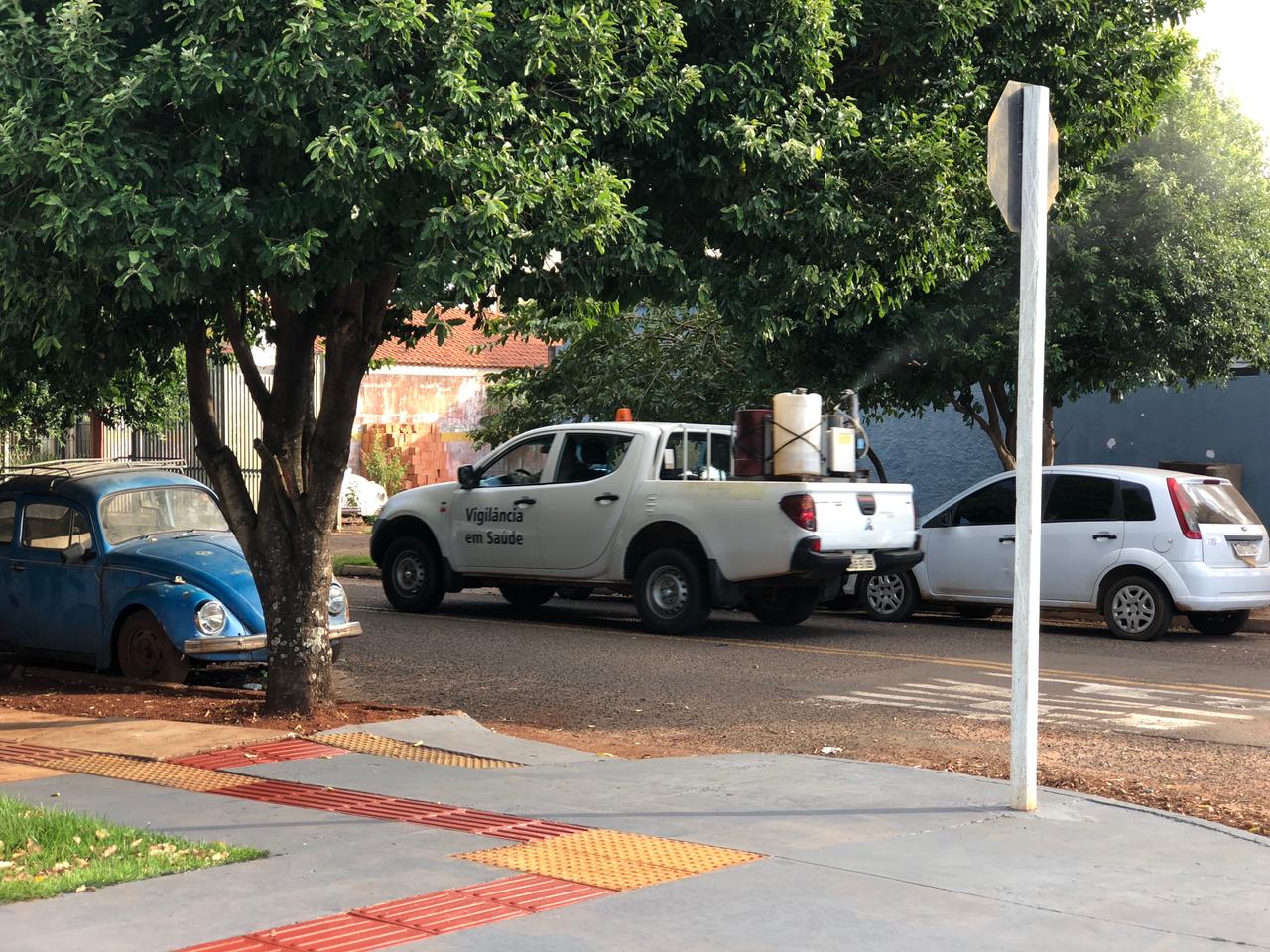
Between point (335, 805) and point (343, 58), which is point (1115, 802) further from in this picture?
point (343, 58)

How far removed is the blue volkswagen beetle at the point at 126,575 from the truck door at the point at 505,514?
155 inches

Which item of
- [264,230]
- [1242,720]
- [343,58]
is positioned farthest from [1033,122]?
[1242,720]

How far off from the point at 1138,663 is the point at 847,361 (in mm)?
6164

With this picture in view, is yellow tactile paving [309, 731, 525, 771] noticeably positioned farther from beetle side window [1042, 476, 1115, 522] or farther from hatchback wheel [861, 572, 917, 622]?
beetle side window [1042, 476, 1115, 522]

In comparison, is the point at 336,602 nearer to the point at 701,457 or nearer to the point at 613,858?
the point at 701,457

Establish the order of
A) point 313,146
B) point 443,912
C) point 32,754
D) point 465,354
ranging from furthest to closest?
1. point 465,354
2. point 32,754
3. point 313,146
4. point 443,912

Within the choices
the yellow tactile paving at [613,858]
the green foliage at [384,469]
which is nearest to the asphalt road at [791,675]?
the yellow tactile paving at [613,858]

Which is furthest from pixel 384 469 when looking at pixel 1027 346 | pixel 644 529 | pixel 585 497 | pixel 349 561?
pixel 1027 346

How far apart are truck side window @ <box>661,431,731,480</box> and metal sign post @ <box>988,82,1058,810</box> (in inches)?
342

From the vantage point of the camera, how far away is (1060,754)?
9062mm

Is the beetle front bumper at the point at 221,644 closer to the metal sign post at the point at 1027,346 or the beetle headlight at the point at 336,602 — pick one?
the beetle headlight at the point at 336,602

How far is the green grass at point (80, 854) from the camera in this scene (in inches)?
224

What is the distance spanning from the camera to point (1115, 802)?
736 centimetres

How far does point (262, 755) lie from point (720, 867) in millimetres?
3443
